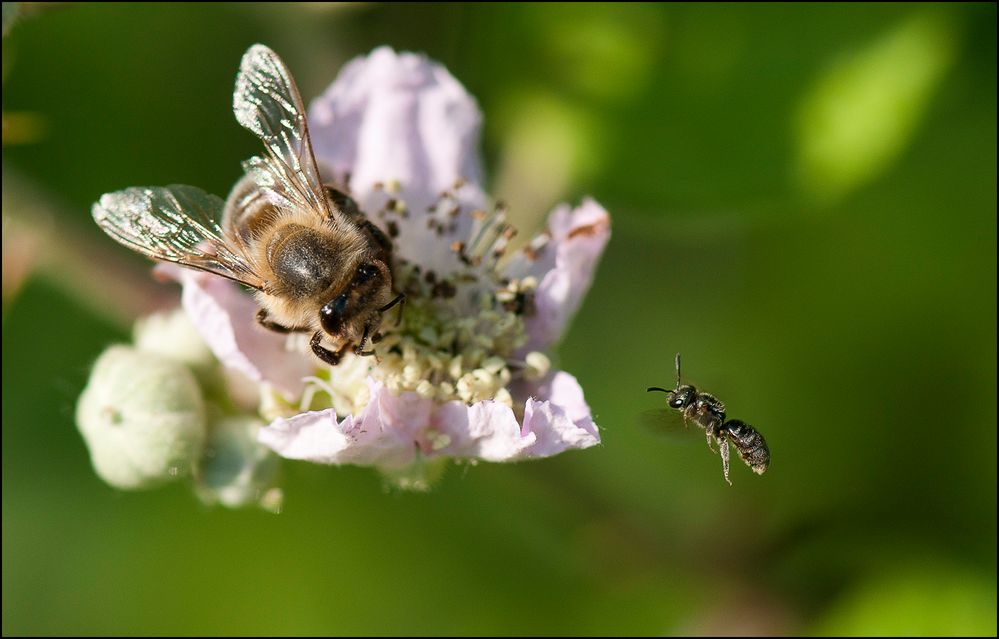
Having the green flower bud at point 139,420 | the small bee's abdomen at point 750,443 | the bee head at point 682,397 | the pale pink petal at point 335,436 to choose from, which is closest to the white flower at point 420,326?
the pale pink petal at point 335,436

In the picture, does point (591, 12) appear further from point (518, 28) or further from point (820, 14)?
point (820, 14)

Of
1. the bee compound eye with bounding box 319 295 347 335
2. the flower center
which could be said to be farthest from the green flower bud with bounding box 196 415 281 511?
the bee compound eye with bounding box 319 295 347 335

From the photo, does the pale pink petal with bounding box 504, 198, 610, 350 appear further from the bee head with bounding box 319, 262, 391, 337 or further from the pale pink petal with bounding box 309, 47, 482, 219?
the bee head with bounding box 319, 262, 391, 337

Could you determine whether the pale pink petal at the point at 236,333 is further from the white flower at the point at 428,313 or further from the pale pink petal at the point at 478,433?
the pale pink petal at the point at 478,433

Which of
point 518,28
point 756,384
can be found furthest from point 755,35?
point 756,384

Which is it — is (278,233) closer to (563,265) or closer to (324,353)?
(324,353)

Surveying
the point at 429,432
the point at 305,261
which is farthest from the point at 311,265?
the point at 429,432

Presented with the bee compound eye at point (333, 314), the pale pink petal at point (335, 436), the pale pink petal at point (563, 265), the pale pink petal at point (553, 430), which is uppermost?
the pale pink petal at point (563, 265)
